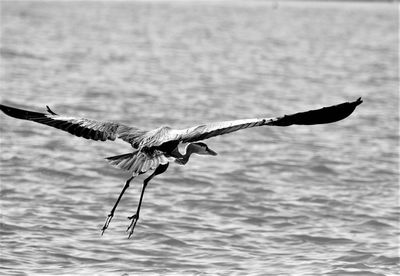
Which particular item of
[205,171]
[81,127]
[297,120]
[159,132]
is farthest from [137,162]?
[205,171]

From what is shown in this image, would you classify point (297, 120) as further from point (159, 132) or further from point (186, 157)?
point (186, 157)

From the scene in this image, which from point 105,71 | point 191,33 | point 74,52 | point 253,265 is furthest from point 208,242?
point 191,33

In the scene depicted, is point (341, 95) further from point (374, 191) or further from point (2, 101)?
point (374, 191)

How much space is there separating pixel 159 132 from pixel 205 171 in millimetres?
6775

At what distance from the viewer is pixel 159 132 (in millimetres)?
8953

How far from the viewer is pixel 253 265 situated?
10.9 meters

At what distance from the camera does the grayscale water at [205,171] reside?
11.2 metres

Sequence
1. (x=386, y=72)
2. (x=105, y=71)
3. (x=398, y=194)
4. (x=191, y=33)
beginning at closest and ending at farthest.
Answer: (x=398, y=194)
(x=105, y=71)
(x=386, y=72)
(x=191, y=33)

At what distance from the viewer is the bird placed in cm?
802

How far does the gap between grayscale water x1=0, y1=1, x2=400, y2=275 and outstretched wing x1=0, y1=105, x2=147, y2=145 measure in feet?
Result: 6.20

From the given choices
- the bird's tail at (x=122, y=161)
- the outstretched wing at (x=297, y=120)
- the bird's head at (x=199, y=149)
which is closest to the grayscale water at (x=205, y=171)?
the bird's head at (x=199, y=149)

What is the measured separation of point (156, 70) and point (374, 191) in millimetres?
14987

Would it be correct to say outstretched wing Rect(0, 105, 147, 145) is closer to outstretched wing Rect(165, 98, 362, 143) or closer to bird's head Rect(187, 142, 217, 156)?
bird's head Rect(187, 142, 217, 156)

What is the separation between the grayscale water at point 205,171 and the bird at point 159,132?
6.20 ft
